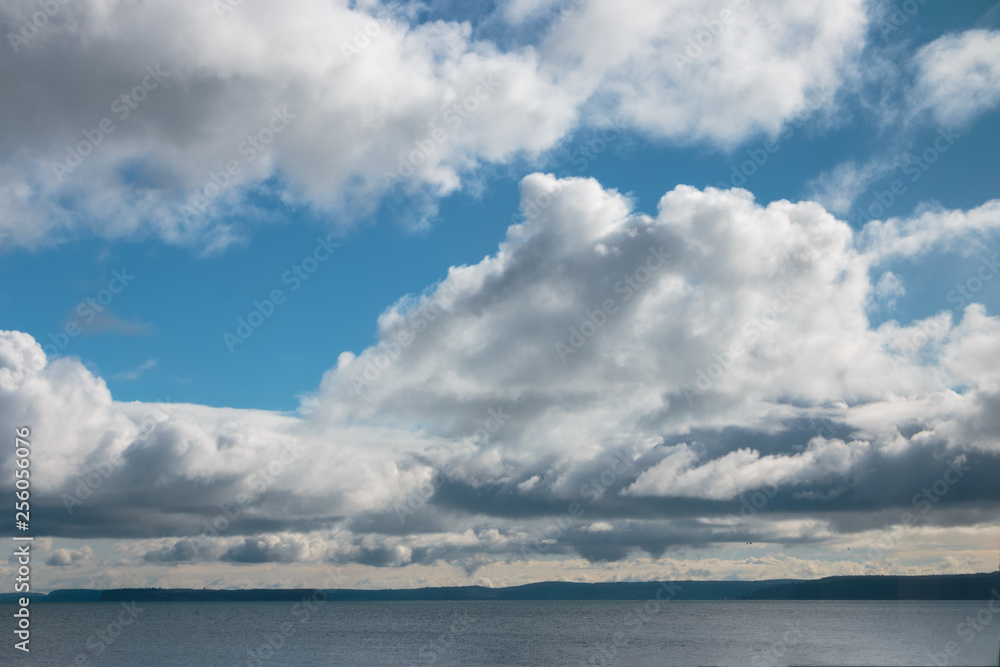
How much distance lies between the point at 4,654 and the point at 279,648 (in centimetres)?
4757

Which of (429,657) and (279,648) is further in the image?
(279,648)

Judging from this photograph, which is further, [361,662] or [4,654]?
[4,654]

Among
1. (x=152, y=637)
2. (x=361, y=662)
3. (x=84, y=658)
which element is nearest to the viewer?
(x=361, y=662)

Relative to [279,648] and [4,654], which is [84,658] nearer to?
[4,654]

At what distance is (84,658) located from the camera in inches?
4424

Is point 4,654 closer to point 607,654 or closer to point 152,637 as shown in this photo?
point 152,637

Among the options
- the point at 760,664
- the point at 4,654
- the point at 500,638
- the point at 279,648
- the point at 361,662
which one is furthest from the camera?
the point at 500,638

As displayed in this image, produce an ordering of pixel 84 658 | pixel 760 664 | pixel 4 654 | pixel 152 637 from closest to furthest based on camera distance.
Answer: pixel 760 664
pixel 84 658
pixel 4 654
pixel 152 637

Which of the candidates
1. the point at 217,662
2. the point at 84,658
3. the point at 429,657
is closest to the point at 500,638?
the point at 429,657

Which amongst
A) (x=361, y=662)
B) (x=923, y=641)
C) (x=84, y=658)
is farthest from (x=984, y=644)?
(x=84, y=658)

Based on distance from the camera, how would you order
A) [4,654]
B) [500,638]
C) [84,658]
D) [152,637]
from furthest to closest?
[152,637], [500,638], [4,654], [84,658]

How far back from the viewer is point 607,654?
112 m

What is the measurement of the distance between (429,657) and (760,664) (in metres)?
51.3

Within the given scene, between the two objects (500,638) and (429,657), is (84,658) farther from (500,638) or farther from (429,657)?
(500,638)
